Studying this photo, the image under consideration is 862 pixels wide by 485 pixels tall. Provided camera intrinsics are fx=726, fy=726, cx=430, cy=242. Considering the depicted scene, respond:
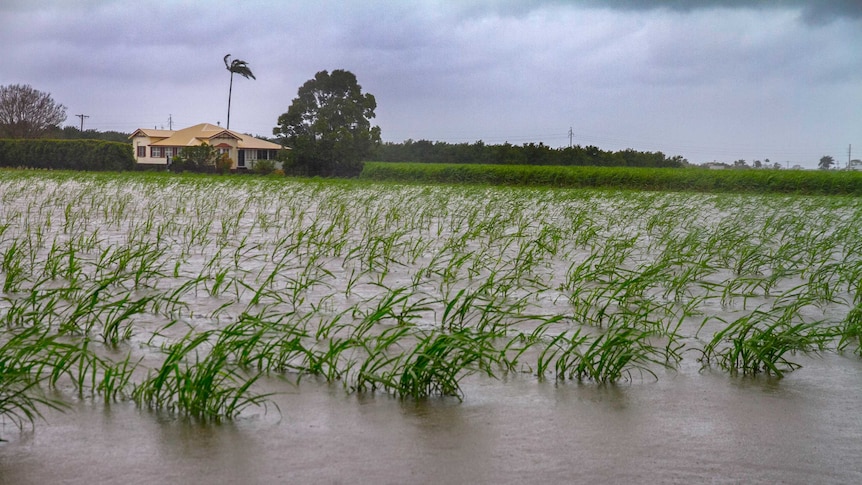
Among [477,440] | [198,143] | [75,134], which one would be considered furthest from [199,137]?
[477,440]

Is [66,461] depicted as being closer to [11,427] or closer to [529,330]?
[11,427]

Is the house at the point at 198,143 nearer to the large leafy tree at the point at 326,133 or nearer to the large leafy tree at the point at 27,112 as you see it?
the large leafy tree at the point at 326,133

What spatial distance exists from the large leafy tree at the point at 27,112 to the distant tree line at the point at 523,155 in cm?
1621

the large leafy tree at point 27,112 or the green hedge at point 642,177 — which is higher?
the large leafy tree at point 27,112

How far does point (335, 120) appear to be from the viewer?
3906 cm

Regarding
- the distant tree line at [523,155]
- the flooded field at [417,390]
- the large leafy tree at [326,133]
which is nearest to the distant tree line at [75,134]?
the large leafy tree at [326,133]

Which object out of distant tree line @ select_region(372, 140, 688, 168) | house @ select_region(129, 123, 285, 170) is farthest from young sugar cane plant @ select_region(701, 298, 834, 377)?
house @ select_region(129, 123, 285, 170)

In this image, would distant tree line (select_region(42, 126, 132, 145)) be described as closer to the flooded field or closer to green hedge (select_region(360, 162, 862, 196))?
green hedge (select_region(360, 162, 862, 196))

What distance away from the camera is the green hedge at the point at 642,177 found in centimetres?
2600

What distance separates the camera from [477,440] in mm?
2400

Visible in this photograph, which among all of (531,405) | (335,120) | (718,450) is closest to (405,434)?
(531,405)

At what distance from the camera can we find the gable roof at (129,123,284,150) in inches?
1661

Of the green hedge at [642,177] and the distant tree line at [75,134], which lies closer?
the green hedge at [642,177]

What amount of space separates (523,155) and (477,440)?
35.0 meters
